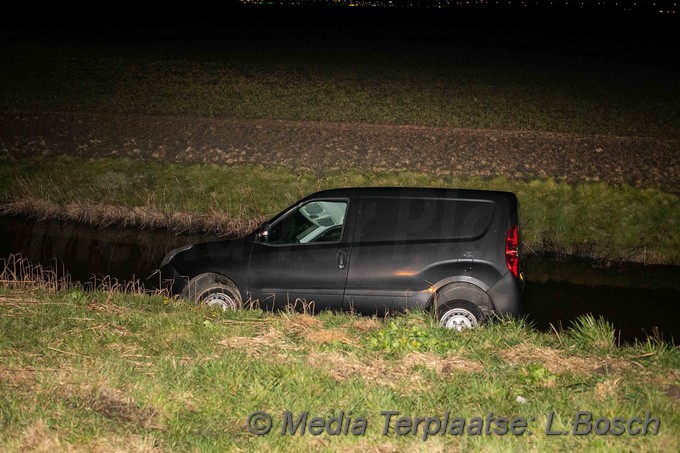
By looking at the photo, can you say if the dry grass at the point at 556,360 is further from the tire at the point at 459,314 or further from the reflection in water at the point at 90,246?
the reflection in water at the point at 90,246

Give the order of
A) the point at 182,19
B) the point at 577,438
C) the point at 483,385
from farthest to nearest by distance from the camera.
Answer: the point at 182,19 → the point at 483,385 → the point at 577,438

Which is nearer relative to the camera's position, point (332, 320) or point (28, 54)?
point (332, 320)

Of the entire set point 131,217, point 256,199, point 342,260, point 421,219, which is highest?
point 421,219

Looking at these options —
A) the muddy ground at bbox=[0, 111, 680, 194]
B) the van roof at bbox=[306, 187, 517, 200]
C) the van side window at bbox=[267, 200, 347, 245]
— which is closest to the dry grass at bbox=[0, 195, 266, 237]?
the muddy ground at bbox=[0, 111, 680, 194]

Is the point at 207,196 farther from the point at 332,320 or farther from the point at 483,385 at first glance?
the point at 483,385

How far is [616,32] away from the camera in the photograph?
174 ft

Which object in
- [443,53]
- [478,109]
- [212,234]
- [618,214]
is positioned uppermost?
[443,53]

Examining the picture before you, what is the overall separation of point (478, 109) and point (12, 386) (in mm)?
23411

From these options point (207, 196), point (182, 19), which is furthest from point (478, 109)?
point (182, 19)

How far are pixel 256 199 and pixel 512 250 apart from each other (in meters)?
11.8

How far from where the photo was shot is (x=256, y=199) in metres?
20.9

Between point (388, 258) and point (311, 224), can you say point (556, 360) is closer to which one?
point (388, 258)

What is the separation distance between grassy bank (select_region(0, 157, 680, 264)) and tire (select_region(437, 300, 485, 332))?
9245mm

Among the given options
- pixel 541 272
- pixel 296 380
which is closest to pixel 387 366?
pixel 296 380
